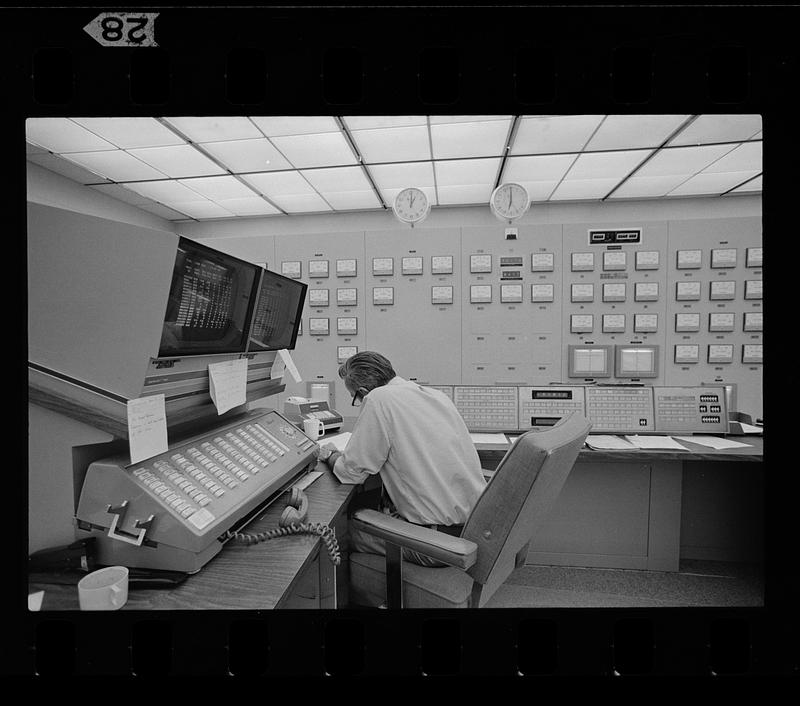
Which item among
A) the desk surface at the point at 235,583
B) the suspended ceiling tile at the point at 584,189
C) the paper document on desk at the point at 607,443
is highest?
the suspended ceiling tile at the point at 584,189

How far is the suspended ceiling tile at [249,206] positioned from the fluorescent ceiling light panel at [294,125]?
1.66 meters

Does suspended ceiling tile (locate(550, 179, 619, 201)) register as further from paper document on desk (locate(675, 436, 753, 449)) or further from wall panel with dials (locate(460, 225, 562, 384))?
paper document on desk (locate(675, 436, 753, 449))

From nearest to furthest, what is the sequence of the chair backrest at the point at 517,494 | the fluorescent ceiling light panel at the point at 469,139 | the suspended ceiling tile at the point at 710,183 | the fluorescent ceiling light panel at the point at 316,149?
1. the chair backrest at the point at 517,494
2. the fluorescent ceiling light panel at the point at 469,139
3. the fluorescent ceiling light panel at the point at 316,149
4. the suspended ceiling tile at the point at 710,183

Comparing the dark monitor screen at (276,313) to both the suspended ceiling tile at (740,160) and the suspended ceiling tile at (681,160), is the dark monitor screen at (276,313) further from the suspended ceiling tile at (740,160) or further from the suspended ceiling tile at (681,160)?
the suspended ceiling tile at (740,160)

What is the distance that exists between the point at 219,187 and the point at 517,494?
14.1 feet

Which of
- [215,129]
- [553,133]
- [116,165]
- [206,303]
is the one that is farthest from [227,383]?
[116,165]

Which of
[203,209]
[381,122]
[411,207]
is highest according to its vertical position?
[203,209]

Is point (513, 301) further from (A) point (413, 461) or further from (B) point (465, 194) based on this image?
(A) point (413, 461)

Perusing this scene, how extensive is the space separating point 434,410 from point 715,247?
292cm

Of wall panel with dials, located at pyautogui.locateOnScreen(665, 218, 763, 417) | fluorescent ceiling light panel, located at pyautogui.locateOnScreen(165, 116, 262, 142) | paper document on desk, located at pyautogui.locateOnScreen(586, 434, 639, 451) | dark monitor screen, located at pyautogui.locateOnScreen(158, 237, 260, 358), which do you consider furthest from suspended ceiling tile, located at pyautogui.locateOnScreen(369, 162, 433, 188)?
dark monitor screen, located at pyautogui.locateOnScreen(158, 237, 260, 358)

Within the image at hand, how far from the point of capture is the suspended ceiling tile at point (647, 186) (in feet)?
12.5

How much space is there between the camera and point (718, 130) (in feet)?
9.32

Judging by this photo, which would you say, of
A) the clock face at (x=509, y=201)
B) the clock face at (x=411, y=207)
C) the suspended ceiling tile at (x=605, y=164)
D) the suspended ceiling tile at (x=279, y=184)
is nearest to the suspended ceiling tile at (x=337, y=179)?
the suspended ceiling tile at (x=279, y=184)

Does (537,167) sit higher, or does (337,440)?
(537,167)
